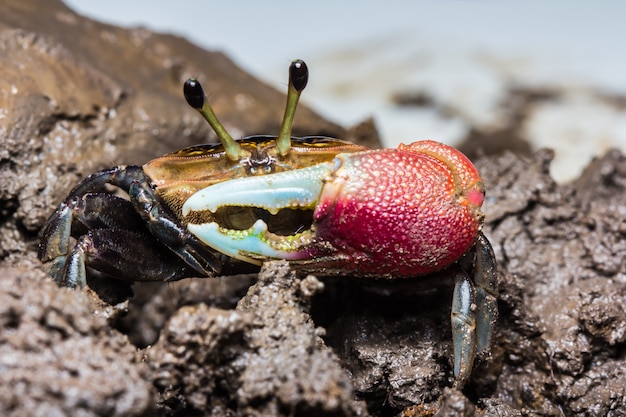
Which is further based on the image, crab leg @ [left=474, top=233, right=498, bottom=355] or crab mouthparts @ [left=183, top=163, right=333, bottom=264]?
crab leg @ [left=474, top=233, right=498, bottom=355]

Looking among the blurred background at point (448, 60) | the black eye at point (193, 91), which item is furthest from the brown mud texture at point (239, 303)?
the blurred background at point (448, 60)

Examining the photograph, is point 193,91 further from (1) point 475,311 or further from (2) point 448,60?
(2) point 448,60

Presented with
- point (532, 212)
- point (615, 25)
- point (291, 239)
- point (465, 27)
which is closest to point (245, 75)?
point (532, 212)

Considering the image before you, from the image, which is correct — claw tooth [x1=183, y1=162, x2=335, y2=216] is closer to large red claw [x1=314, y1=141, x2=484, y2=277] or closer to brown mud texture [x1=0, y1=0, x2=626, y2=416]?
large red claw [x1=314, y1=141, x2=484, y2=277]

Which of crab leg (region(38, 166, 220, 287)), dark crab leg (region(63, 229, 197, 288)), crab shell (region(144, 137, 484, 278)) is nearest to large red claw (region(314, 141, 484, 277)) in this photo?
crab shell (region(144, 137, 484, 278))

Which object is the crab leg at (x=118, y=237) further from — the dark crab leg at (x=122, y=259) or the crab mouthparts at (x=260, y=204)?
the crab mouthparts at (x=260, y=204)

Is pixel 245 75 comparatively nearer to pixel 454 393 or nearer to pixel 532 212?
pixel 532 212
